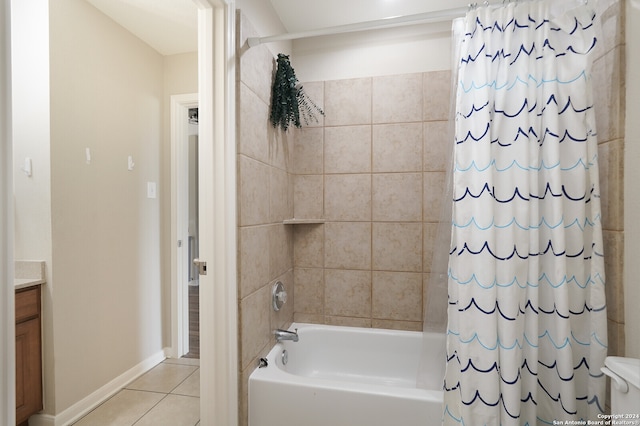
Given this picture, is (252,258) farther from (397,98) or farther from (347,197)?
(397,98)

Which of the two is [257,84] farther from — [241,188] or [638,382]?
[638,382]

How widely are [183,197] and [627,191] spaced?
2.70 metres

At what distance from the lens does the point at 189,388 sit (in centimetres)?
218

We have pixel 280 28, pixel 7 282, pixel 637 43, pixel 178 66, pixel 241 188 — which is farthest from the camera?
pixel 178 66

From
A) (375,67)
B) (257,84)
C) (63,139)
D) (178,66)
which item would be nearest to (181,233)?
(63,139)

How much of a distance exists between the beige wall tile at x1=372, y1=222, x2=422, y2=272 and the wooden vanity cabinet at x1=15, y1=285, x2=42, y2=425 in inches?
77.3

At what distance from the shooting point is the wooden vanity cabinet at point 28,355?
5.26 feet

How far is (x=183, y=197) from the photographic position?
262cm

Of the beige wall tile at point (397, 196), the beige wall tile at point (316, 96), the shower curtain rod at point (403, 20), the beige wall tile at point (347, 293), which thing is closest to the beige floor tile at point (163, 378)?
the beige wall tile at point (347, 293)

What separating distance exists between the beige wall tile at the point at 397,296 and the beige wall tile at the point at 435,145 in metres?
0.71

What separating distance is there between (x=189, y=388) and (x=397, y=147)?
2181mm

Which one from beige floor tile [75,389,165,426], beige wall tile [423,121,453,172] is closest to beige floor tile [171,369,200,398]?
beige floor tile [75,389,165,426]

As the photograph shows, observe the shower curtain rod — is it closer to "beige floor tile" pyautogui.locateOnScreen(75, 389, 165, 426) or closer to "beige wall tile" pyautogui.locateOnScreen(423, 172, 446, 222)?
"beige wall tile" pyautogui.locateOnScreen(423, 172, 446, 222)

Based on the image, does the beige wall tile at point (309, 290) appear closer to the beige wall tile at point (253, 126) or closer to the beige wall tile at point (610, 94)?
the beige wall tile at point (253, 126)
